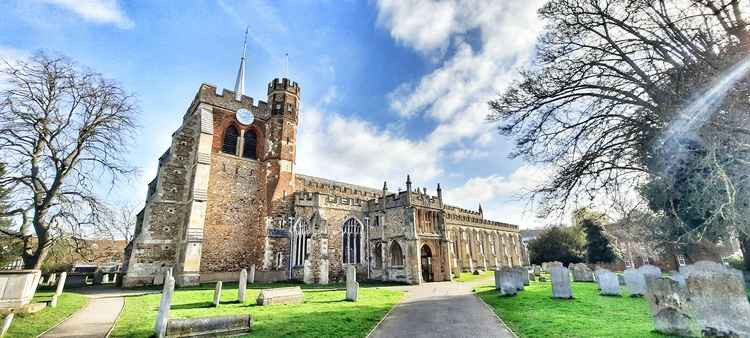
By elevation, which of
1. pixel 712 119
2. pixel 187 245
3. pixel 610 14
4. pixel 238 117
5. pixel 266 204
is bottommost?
pixel 187 245

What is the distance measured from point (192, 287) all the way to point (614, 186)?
63.1ft

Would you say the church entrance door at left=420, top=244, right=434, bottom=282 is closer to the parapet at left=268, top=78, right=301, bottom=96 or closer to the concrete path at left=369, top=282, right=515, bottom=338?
the concrete path at left=369, top=282, right=515, bottom=338

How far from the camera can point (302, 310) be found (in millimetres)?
9344

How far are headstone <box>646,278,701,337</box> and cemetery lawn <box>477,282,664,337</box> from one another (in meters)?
0.33

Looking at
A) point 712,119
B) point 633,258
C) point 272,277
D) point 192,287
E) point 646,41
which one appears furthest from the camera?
point 633,258

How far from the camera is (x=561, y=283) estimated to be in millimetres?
11195

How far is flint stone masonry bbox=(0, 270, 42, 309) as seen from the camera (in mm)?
7531

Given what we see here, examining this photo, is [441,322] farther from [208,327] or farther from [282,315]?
[208,327]

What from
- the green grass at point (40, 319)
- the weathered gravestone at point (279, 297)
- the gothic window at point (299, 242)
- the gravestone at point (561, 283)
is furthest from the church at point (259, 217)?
the gravestone at point (561, 283)

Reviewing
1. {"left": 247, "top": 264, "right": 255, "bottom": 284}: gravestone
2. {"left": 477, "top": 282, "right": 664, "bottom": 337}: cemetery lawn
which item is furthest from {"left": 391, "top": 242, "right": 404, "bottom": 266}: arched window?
{"left": 477, "top": 282, "right": 664, "bottom": 337}: cemetery lawn

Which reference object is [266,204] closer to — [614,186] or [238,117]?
[238,117]

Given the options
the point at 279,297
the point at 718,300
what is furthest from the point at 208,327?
the point at 718,300

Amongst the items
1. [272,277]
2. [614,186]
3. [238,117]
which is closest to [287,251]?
[272,277]

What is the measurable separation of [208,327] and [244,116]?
753 inches
